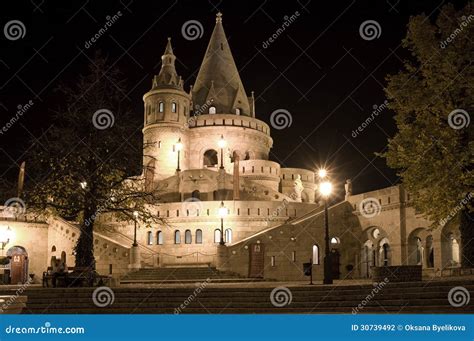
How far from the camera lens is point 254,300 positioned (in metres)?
18.4

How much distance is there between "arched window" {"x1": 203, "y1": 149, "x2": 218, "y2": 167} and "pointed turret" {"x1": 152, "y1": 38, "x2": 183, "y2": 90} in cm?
681

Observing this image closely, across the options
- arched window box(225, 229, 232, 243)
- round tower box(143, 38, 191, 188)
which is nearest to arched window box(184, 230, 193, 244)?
A: arched window box(225, 229, 232, 243)

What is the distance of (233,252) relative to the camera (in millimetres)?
35281

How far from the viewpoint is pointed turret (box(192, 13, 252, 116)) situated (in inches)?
2393

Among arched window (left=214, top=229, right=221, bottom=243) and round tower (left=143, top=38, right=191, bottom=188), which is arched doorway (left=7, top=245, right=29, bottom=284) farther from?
round tower (left=143, top=38, right=191, bottom=188)

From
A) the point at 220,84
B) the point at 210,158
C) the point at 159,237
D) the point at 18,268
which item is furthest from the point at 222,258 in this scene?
the point at 220,84

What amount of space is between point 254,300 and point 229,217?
24.3 meters

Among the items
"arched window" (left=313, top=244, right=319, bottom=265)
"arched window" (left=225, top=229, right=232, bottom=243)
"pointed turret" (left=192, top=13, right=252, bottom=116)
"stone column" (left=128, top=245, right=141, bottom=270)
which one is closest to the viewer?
"stone column" (left=128, top=245, right=141, bottom=270)

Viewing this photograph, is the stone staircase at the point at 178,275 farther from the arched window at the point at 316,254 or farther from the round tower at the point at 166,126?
the round tower at the point at 166,126

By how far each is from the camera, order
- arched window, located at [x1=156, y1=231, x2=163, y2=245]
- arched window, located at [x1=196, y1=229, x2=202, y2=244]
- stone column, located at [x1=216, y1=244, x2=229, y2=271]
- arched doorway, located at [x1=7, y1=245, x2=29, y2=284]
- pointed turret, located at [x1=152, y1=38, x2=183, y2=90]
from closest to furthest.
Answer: stone column, located at [x1=216, y1=244, x2=229, y2=271] → arched doorway, located at [x1=7, y1=245, x2=29, y2=284] → arched window, located at [x1=196, y1=229, x2=202, y2=244] → arched window, located at [x1=156, y1=231, x2=163, y2=245] → pointed turret, located at [x1=152, y1=38, x2=183, y2=90]

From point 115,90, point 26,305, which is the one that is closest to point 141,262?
point 115,90

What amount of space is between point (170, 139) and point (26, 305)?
3700 centimetres

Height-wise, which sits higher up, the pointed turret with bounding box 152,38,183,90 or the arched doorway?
the pointed turret with bounding box 152,38,183,90

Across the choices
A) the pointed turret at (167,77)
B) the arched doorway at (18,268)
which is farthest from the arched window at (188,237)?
the pointed turret at (167,77)
